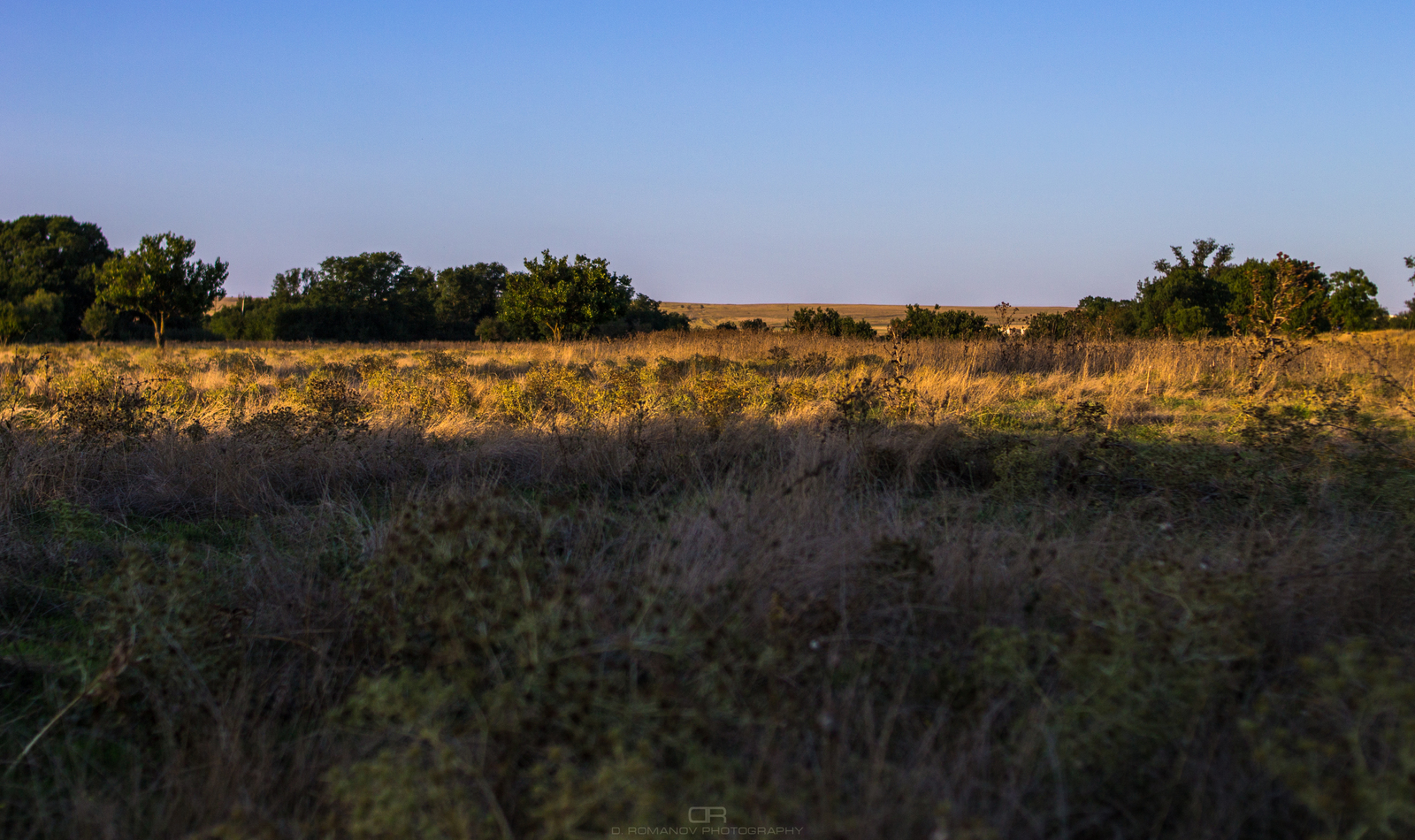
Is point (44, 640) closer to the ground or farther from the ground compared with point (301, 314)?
closer to the ground

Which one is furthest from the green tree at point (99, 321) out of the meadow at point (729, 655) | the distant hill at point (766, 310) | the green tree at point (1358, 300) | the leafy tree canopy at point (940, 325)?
the distant hill at point (766, 310)

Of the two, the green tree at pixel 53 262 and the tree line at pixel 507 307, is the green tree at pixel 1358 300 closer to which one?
the tree line at pixel 507 307

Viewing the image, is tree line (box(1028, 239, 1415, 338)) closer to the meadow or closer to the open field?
the meadow

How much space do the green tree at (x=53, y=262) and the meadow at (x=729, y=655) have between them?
40.0m

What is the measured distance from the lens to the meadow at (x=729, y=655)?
5.70 feet

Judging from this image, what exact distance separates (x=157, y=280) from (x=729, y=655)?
30.6m

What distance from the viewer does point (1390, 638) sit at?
2.56m

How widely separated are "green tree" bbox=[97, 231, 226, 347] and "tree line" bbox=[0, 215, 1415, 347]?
0.04m

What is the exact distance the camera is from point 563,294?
25.4 m

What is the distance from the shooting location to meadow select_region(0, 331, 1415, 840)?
174 centimetres

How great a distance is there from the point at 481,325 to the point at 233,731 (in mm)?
40523

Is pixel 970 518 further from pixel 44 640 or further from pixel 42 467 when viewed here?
pixel 42 467

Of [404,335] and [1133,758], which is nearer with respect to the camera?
[1133,758]

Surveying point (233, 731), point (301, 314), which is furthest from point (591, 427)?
point (301, 314)
